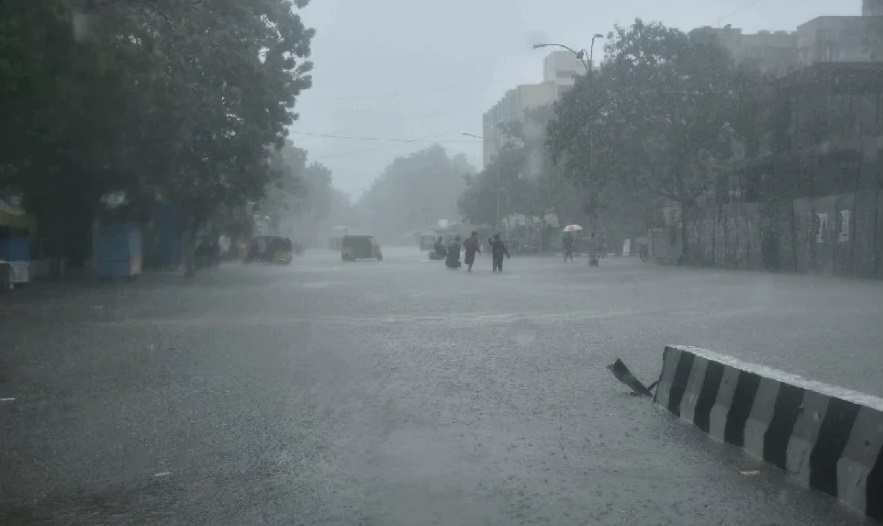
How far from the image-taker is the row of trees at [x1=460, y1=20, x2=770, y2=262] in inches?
1837

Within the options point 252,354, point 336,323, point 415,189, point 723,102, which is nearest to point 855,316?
point 336,323

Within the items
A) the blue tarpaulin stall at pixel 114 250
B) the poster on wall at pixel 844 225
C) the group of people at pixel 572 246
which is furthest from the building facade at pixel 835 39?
the blue tarpaulin stall at pixel 114 250

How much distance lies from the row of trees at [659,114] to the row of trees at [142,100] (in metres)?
14.4

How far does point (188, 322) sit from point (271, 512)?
1347 cm

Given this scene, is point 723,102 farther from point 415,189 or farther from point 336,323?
point 415,189

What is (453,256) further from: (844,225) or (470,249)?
(844,225)

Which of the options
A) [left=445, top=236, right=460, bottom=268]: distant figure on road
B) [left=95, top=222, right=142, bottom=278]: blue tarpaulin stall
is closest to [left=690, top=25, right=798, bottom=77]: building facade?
[left=445, top=236, right=460, bottom=268]: distant figure on road

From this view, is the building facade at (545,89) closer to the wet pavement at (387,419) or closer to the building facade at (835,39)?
the building facade at (835,39)

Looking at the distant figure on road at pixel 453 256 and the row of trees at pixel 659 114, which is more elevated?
the row of trees at pixel 659 114

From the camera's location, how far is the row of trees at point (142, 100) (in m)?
19.8

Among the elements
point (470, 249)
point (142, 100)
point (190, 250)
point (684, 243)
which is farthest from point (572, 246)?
point (142, 100)

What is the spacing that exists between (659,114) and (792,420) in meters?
42.7

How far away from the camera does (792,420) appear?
6281mm

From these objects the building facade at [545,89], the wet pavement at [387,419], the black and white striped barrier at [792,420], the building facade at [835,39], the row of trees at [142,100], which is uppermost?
the building facade at [545,89]
